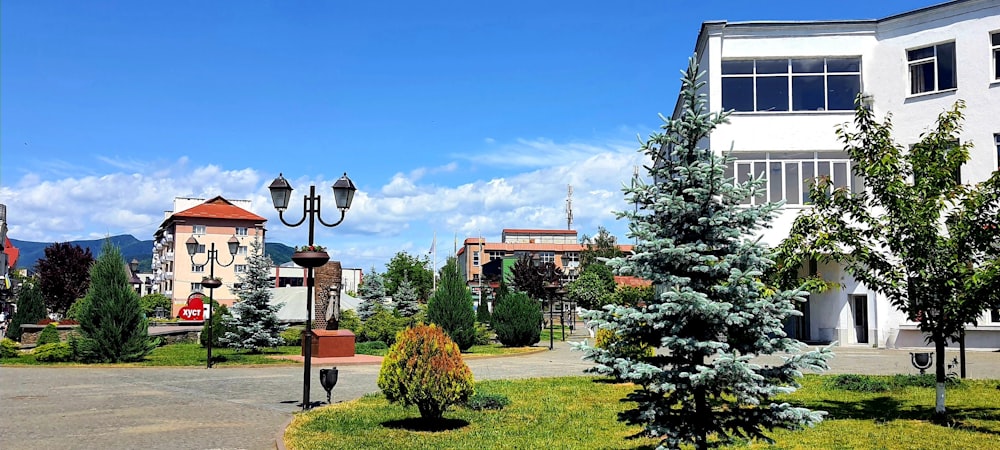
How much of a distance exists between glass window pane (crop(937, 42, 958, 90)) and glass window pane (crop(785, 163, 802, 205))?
5.57 m

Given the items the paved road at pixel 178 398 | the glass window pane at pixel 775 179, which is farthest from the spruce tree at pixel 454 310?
the glass window pane at pixel 775 179

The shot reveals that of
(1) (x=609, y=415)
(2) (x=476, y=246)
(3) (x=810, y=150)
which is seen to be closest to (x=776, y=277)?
(1) (x=609, y=415)

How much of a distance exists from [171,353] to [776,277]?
23551mm

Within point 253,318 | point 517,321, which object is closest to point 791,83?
point 517,321

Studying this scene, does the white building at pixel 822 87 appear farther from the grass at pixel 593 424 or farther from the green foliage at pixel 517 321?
the grass at pixel 593 424

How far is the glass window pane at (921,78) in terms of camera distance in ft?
89.7

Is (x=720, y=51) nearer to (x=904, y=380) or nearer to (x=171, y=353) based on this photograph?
(x=904, y=380)

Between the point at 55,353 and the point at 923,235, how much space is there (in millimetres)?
24083

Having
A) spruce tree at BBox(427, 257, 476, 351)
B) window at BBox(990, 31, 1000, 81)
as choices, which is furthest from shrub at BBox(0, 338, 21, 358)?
window at BBox(990, 31, 1000, 81)

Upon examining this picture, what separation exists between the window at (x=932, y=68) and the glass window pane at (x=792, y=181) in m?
4.89

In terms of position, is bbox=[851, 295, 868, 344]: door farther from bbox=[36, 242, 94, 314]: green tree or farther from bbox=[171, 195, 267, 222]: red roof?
bbox=[171, 195, 267, 222]: red roof

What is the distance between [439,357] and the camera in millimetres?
10484

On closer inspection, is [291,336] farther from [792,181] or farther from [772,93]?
[772,93]

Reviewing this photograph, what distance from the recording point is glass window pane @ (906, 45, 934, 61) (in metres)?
27.3
